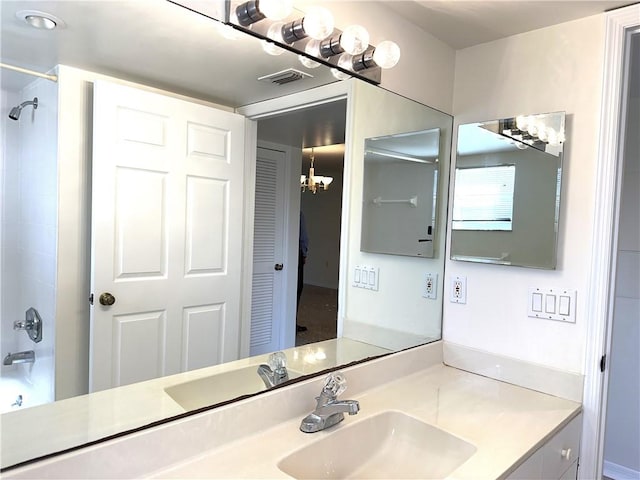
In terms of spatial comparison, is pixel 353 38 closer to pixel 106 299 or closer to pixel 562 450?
pixel 106 299

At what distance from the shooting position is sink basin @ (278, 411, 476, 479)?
1.14 metres

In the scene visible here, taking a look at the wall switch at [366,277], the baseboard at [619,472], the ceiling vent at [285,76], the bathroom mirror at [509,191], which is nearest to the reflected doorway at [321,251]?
the wall switch at [366,277]

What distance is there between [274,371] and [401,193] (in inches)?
35.3

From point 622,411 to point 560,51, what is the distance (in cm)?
216

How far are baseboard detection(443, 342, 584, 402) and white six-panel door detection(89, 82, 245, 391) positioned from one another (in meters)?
0.97

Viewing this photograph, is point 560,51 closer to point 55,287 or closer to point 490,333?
point 490,333

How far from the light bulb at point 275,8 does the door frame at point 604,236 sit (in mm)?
1063

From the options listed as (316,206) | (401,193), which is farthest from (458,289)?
(316,206)

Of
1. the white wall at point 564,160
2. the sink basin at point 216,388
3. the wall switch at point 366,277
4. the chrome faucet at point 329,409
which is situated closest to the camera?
the sink basin at point 216,388

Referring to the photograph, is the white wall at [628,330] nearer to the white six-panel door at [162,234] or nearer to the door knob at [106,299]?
the white six-panel door at [162,234]

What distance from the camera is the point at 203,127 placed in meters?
1.14

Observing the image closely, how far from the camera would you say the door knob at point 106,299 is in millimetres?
994

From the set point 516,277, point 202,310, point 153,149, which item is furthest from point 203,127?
point 516,277

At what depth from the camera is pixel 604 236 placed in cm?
144
